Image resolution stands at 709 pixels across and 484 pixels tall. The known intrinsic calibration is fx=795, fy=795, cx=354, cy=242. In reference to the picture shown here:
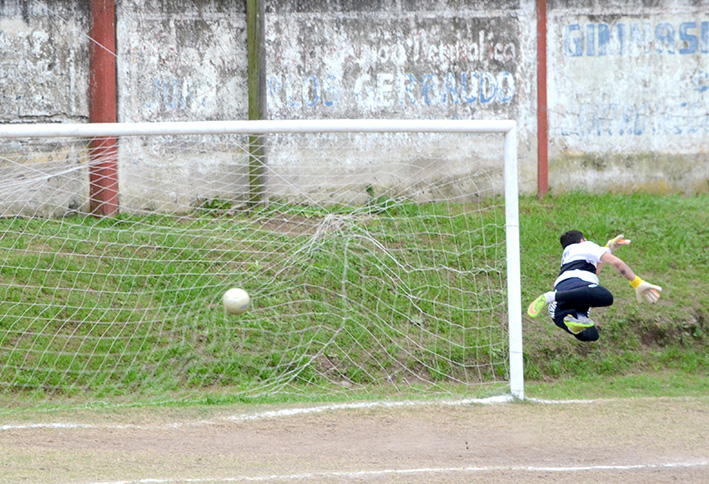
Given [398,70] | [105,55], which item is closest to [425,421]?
[398,70]

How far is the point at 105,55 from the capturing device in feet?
30.7

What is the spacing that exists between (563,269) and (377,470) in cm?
220

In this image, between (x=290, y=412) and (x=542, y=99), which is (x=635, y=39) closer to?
(x=542, y=99)

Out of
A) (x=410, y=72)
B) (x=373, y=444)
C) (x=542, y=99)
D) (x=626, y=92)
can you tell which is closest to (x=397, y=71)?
(x=410, y=72)

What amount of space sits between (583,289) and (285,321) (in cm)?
301

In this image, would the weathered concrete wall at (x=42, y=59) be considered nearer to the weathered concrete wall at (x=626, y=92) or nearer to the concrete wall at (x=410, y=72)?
the concrete wall at (x=410, y=72)

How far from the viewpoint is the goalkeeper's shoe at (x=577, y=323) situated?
5.64 m

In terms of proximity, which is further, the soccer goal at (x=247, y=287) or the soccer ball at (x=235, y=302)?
the soccer goal at (x=247, y=287)

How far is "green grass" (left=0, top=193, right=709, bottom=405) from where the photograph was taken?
23.0 ft

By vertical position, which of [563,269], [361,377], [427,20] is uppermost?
[427,20]

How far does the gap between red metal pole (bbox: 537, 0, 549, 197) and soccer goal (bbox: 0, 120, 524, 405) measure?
1.21 metres

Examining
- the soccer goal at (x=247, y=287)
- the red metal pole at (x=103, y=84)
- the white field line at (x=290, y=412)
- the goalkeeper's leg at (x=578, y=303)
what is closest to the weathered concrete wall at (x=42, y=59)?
the red metal pole at (x=103, y=84)

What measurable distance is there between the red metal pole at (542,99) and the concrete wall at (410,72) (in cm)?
9

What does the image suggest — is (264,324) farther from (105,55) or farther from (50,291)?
(105,55)
